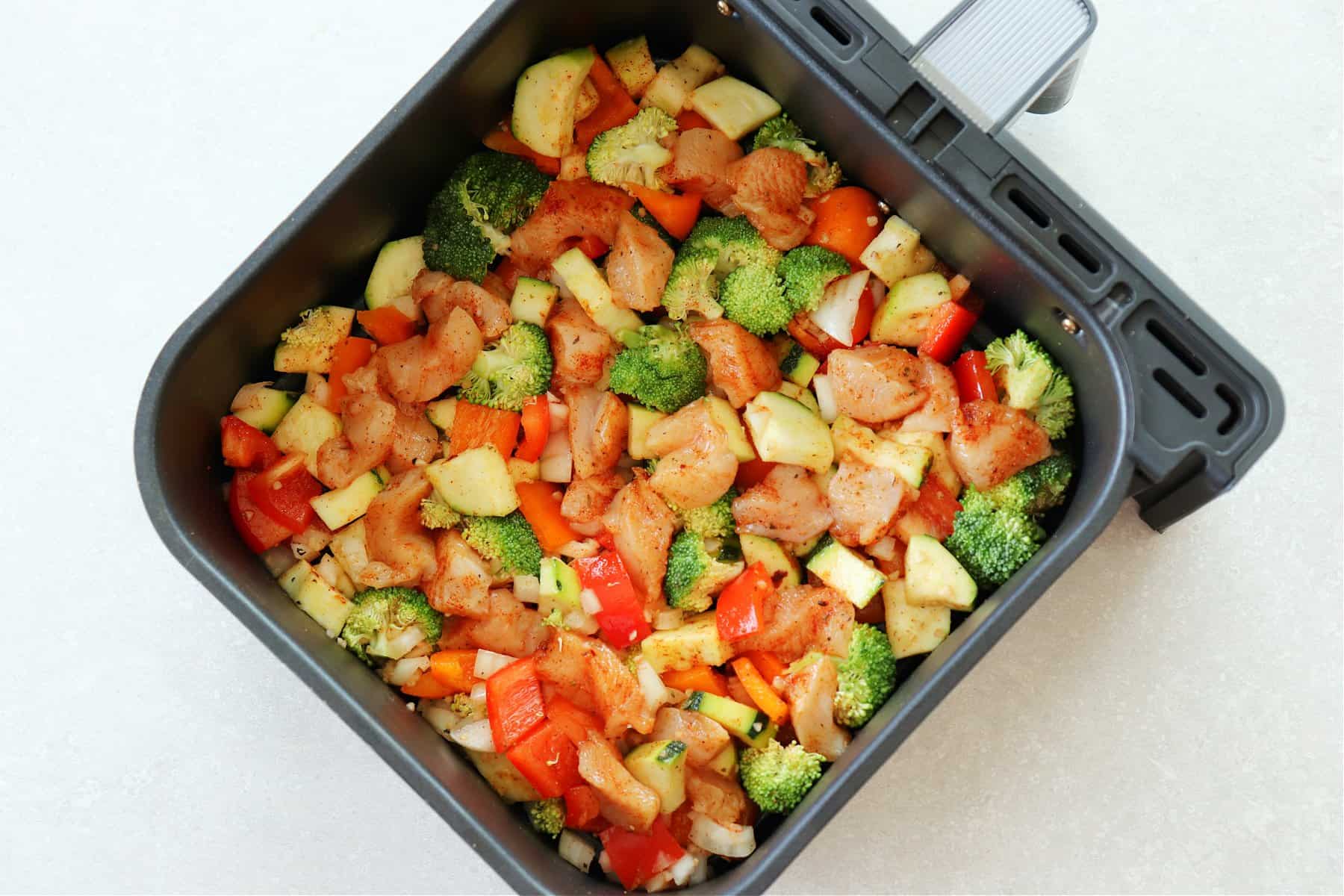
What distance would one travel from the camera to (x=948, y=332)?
1631 mm

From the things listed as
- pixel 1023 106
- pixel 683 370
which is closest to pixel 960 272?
pixel 1023 106

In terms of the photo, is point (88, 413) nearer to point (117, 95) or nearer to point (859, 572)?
point (117, 95)

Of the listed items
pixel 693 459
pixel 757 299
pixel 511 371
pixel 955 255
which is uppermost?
pixel 955 255

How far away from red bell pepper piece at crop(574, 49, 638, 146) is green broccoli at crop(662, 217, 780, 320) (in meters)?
0.22

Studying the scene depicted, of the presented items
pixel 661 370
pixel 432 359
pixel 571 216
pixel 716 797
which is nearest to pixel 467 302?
pixel 432 359

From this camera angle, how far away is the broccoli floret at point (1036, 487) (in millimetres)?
1577

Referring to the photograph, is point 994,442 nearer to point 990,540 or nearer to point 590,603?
point 990,540

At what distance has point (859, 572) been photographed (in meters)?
1.62

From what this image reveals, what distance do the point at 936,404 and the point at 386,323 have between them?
867 millimetres

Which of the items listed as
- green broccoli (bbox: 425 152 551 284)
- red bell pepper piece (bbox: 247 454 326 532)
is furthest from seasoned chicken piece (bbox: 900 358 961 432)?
red bell pepper piece (bbox: 247 454 326 532)

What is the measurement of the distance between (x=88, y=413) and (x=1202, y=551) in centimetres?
186

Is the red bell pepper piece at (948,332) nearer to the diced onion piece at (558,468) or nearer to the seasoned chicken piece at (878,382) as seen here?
the seasoned chicken piece at (878,382)

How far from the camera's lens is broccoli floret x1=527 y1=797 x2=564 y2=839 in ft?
5.33

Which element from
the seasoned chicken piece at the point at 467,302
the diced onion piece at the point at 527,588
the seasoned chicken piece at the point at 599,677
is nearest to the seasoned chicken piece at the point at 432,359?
the seasoned chicken piece at the point at 467,302
